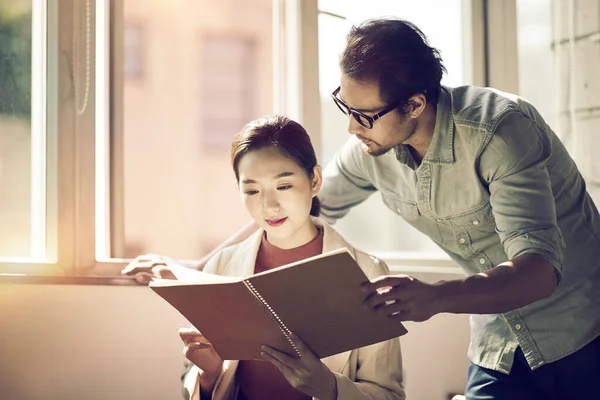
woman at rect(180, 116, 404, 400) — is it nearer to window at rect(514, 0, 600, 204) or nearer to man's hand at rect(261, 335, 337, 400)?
man's hand at rect(261, 335, 337, 400)

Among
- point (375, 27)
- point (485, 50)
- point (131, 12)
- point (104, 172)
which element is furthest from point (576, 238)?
point (131, 12)

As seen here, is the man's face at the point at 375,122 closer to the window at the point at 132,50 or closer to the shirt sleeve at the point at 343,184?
the shirt sleeve at the point at 343,184

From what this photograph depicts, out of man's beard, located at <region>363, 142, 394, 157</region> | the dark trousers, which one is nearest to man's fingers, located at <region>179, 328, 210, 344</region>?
man's beard, located at <region>363, 142, 394, 157</region>

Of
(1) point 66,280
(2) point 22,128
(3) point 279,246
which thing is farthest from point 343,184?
(2) point 22,128

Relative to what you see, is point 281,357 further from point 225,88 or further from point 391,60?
point 225,88

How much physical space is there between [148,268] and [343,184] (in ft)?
1.72

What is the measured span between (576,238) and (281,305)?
2.34 feet

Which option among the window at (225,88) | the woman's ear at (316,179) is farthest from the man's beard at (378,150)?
the window at (225,88)

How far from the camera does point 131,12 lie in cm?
225

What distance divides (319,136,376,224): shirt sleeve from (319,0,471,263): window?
425 mm

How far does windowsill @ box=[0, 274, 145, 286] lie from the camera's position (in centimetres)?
191

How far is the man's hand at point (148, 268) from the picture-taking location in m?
1.72

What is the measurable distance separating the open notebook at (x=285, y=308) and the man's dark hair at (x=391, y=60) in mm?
478

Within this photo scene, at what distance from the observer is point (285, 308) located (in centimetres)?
127
